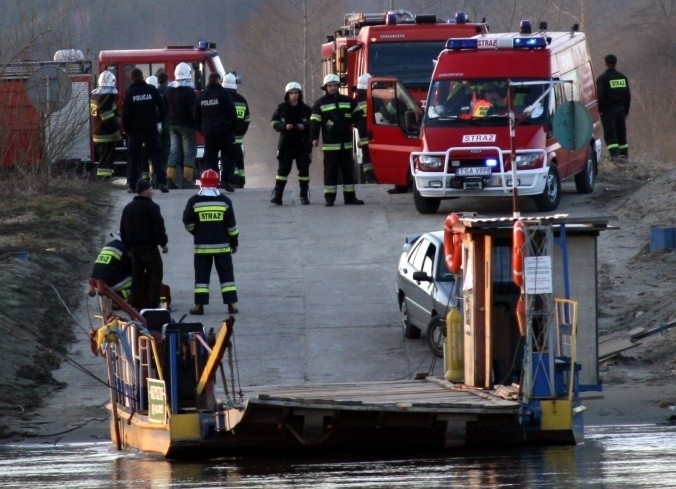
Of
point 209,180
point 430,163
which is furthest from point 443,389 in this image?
point 430,163

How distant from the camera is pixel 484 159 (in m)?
21.7

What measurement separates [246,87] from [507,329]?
48.0m

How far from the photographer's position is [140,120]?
2419cm

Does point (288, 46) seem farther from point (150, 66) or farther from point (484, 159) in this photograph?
point (484, 159)

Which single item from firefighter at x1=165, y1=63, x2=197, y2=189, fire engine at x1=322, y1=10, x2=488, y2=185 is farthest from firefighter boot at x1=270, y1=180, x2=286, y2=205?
fire engine at x1=322, y1=10, x2=488, y2=185

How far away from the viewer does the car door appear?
16.4 m

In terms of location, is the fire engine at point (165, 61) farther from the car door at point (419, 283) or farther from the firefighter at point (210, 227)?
the car door at point (419, 283)

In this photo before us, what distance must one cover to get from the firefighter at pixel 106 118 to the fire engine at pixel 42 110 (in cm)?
51

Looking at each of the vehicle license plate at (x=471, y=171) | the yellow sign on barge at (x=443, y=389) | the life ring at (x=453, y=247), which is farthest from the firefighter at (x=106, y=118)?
the life ring at (x=453, y=247)

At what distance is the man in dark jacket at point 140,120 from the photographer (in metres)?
24.0

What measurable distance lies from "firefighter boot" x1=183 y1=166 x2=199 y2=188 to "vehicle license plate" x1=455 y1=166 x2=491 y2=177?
595cm

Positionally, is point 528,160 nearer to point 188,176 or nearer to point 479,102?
point 479,102

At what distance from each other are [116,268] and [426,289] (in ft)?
11.2

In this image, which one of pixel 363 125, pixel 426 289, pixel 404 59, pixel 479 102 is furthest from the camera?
pixel 404 59
